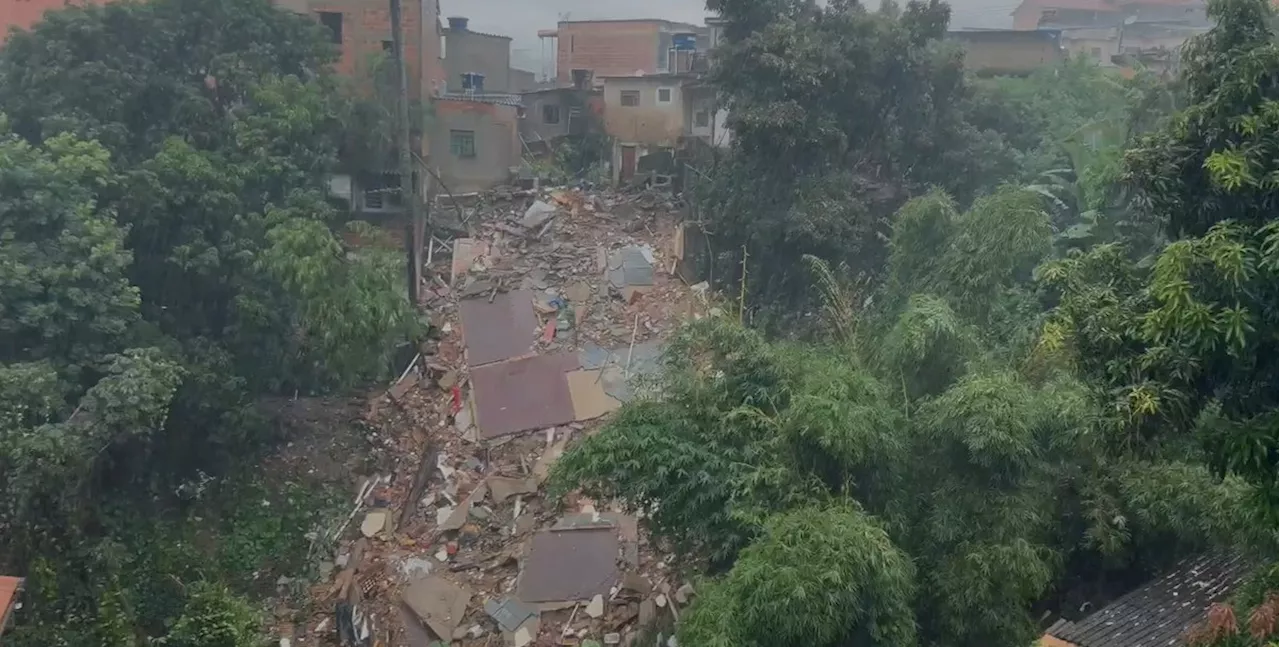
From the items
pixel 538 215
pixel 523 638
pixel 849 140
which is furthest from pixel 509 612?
Result: pixel 849 140

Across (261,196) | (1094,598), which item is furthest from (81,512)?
(1094,598)

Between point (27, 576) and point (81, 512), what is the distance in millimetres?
916

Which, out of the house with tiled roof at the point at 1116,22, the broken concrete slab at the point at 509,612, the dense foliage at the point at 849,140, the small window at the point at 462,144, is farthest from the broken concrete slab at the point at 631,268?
the house with tiled roof at the point at 1116,22

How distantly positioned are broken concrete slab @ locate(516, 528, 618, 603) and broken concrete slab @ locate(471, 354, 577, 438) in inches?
80.0

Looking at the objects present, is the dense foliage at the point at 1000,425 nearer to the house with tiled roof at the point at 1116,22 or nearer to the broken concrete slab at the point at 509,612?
the broken concrete slab at the point at 509,612

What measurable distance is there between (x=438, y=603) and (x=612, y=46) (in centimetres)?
1550

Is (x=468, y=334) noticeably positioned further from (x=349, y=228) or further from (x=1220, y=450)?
(x=1220, y=450)

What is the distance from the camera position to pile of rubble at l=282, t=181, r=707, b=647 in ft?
35.8

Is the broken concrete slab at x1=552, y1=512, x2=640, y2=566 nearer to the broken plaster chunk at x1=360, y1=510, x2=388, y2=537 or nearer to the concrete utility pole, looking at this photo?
the broken plaster chunk at x1=360, y1=510, x2=388, y2=537

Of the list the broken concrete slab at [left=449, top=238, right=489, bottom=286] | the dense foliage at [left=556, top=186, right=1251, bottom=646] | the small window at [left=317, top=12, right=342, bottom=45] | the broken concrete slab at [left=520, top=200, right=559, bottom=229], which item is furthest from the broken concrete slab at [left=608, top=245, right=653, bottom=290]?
the dense foliage at [left=556, top=186, right=1251, bottom=646]

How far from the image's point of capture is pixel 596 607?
1085 centimetres

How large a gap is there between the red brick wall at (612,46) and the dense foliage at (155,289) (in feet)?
32.7

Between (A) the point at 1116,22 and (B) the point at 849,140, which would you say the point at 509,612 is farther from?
(A) the point at 1116,22

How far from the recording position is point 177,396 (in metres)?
11.5
